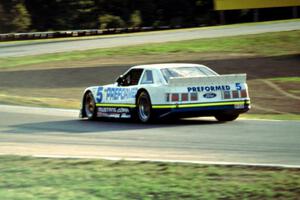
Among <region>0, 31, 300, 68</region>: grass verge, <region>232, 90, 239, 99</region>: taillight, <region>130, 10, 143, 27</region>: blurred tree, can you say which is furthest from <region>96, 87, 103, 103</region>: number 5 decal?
<region>130, 10, 143, 27</region>: blurred tree

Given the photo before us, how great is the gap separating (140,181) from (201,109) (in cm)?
840

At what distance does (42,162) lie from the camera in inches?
422

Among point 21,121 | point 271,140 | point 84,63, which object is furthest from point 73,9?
point 271,140

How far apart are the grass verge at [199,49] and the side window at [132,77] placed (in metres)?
19.5

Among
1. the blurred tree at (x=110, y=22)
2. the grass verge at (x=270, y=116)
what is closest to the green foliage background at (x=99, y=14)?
the blurred tree at (x=110, y=22)

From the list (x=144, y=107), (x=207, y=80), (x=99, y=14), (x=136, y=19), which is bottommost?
(x=144, y=107)

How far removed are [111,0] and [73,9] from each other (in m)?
5.88

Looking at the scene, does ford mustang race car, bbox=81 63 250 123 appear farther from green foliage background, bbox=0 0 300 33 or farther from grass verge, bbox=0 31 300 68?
green foliage background, bbox=0 0 300 33

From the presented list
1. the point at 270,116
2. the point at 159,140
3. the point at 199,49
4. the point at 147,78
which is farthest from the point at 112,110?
the point at 199,49

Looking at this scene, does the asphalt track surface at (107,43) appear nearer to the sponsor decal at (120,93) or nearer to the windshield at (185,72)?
the sponsor decal at (120,93)

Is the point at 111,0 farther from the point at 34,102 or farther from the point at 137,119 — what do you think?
the point at 137,119

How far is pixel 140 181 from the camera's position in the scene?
29.1ft

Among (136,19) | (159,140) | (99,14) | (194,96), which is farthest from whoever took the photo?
(99,14)

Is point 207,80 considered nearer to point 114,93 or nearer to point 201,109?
point 201,109
